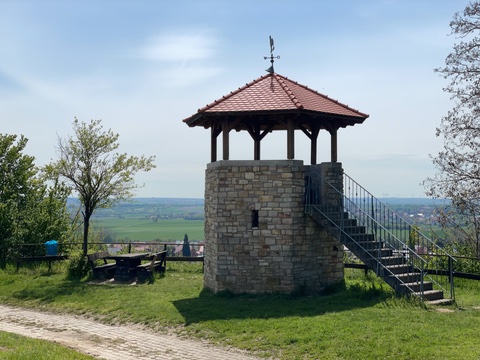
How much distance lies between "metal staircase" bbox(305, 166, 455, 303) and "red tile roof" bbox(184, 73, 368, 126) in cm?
176

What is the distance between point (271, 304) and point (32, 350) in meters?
5.33

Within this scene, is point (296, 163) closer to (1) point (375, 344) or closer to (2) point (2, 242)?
(1) point (375, 344)

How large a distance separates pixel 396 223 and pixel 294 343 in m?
5.29

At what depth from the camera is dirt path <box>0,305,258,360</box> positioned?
28.0ft

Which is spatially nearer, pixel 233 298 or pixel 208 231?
pixel 233 298

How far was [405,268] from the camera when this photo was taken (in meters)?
11.7

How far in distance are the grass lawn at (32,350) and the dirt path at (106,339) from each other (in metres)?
0.49

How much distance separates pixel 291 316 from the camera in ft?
33.5

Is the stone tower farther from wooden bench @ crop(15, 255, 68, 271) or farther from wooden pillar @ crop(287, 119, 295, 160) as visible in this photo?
wooden bench @ crop(15, 255, 68, 271)

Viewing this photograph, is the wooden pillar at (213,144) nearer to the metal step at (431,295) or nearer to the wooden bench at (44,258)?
the metal step at (431,295)

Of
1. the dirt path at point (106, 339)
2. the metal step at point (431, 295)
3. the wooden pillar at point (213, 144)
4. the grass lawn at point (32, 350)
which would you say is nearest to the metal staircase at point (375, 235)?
the metal step at point (431, 295)

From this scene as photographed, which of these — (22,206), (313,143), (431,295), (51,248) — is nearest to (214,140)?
(313,143)

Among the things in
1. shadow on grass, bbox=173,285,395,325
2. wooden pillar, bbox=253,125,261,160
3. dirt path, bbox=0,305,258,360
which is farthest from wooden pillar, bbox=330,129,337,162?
dirt path, bbox=0,305,258,360

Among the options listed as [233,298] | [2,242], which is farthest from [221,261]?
[2,242]
